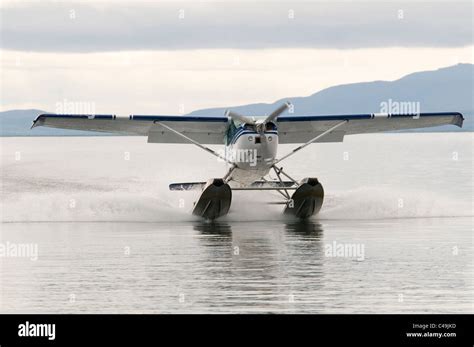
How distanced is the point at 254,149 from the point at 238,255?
528cm

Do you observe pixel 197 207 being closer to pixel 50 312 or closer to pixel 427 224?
pixel 427 224

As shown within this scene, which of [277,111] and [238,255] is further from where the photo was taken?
[277,111]

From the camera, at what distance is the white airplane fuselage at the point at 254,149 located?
1981 centimetres

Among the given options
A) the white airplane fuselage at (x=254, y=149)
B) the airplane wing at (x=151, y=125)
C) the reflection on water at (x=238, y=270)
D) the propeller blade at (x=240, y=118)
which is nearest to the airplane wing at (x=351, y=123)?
the airplane wing at (x=151, y=125)

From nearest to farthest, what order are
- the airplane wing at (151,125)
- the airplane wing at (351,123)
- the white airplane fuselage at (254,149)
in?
the white airplane fuselage at (254,149) → the airplane wing at (151,125) → the airplane wing at (351,123)

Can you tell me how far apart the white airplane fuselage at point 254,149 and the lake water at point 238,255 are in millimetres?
1145

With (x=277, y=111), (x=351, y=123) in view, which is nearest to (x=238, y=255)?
(x=277, y=111)

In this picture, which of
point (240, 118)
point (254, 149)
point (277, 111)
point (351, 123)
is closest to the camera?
point (254, 149)

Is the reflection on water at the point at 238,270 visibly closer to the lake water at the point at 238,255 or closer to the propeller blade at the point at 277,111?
the lake water at the point at 238,255

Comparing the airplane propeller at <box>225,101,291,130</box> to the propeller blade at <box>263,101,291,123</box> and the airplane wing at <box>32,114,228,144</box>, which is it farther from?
the airplane wing at <box>32,114,228,144</box>

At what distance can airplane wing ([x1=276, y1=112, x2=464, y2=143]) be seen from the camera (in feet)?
74.0

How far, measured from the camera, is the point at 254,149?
19828 mm

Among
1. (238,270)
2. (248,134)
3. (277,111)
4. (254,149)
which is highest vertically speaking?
(277,111)

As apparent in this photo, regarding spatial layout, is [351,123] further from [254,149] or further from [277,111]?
[254,149]
